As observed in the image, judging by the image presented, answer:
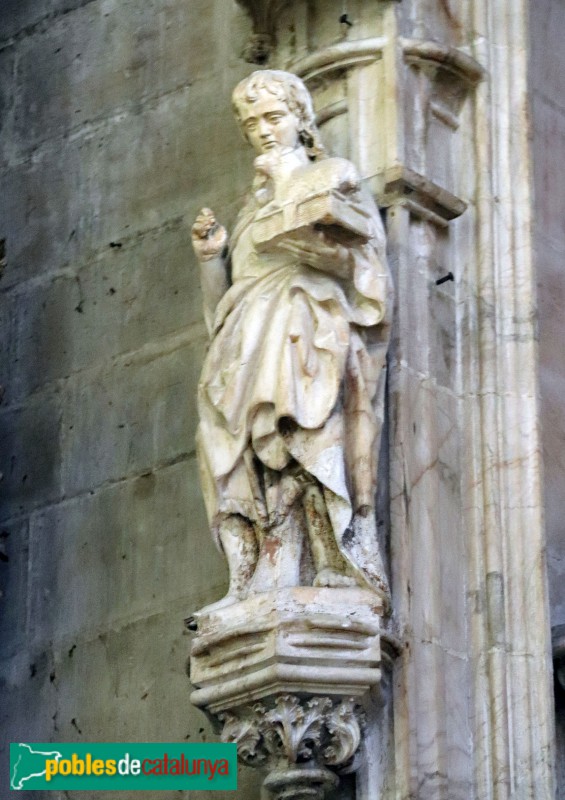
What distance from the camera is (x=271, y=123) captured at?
780 cm

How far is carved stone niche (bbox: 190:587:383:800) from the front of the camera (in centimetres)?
720

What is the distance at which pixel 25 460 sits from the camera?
8.86 meters

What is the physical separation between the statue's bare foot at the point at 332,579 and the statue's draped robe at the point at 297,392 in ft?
0.12

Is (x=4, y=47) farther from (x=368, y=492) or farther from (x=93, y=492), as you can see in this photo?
(x=368, y=492)

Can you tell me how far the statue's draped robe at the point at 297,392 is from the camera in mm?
7453

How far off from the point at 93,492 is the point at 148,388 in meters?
0.37

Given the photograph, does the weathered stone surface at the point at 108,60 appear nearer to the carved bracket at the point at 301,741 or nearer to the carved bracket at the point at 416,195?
the carved bracket at the point at 416,195

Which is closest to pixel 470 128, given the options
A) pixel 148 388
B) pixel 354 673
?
pixel 148 388

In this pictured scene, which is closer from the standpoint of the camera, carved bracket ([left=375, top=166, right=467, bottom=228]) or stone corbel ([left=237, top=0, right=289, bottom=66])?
carved bracket ([left=375, top=166, right=467, bottom=228])

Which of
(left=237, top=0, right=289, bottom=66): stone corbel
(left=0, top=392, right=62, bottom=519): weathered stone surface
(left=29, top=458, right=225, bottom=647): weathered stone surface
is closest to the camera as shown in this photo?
(left=29, top=458, right=225, bottom=647): weathered stone surface

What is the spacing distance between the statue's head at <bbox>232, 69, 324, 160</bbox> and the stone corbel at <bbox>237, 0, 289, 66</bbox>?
628 millimetres

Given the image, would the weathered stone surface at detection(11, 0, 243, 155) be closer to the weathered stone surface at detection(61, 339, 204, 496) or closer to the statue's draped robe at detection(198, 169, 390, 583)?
the weathered stone surface at detection(61, 339, 204, 496)

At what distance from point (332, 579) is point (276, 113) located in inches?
54.4

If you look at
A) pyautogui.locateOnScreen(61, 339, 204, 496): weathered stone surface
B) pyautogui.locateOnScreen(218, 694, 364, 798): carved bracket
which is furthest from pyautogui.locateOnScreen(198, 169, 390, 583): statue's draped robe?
pyautogui.locateOnScreen(61, 339, 204, 496): weathered stone surface
